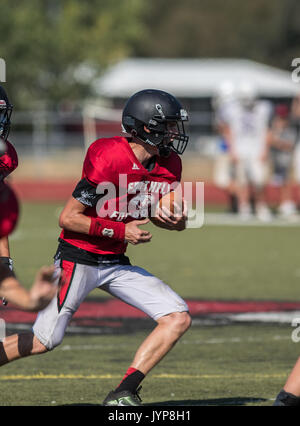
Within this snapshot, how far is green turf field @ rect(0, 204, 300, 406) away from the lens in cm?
570

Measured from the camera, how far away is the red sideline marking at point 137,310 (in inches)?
327

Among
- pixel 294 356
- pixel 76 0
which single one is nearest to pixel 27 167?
pixel 76 0

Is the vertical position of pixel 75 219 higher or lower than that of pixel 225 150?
lower

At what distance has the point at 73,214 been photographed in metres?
5.29

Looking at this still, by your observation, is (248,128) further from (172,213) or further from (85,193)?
(85,193)

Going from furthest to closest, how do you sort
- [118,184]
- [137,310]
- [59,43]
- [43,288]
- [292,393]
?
[59,43], [137,310], [118,184], [292,393], [43,288]

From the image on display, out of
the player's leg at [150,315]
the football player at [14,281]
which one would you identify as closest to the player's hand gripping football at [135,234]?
the player's leg at [150,315]

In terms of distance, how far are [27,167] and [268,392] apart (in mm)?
17743

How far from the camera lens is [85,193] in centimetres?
532

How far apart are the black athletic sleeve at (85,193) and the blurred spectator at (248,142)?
36.2 feet

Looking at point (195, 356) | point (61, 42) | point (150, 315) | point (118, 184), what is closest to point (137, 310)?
point (195, 356)

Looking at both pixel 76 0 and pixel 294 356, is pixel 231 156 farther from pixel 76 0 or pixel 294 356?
pixel 76 0

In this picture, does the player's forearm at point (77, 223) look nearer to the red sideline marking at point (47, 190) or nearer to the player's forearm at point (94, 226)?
the player's forearm at point (94, 226)

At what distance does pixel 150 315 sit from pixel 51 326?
579 millimetres
